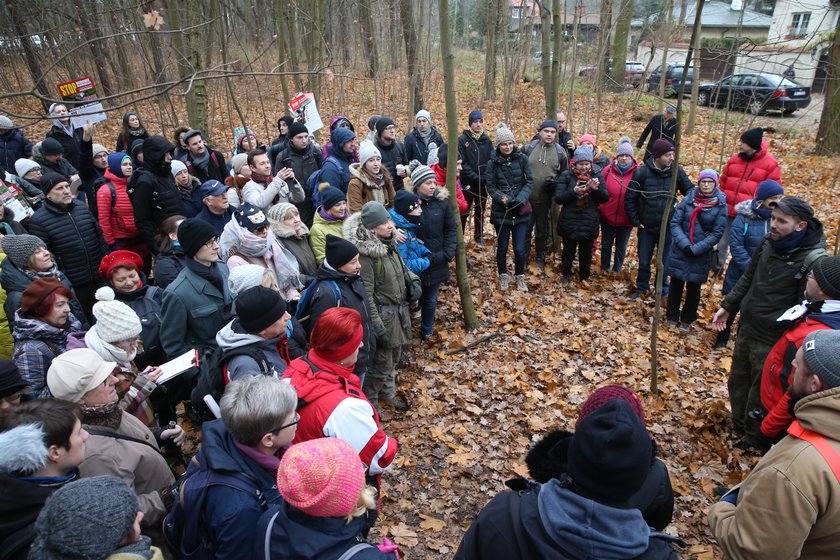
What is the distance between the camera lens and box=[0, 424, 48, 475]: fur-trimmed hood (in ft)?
7.13

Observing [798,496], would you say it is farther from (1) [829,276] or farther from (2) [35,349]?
(2) [35,349]

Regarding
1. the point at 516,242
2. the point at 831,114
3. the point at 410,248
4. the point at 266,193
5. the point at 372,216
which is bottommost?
the point at 516,242

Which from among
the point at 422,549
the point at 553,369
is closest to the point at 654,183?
the point at 553,369

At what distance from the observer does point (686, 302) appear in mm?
6848

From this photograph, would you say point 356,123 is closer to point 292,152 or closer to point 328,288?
point 292,152

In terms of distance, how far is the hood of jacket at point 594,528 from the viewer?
174 centimetres

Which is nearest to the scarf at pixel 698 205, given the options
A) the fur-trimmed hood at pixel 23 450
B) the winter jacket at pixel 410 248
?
the winter jacket at pixel 410 248

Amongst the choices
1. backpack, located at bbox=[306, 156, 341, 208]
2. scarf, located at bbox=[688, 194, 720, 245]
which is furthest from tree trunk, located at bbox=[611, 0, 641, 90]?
backpack, located at bbox=[306, 156, 341, 208]

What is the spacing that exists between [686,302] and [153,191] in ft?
23.7

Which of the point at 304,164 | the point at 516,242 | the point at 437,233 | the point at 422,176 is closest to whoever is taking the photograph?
the point at 422,176

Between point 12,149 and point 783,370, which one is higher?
point 12,149

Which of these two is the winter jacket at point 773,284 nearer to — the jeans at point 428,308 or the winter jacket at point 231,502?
the jeans at point 428,308

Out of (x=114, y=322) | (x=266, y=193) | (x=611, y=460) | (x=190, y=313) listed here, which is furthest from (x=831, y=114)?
(x=114, y=322)

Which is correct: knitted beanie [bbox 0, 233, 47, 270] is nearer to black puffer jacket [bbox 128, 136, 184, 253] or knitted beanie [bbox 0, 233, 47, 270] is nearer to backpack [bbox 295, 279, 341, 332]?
black puffer jacket [bbox 128, 136, 184, 253]
